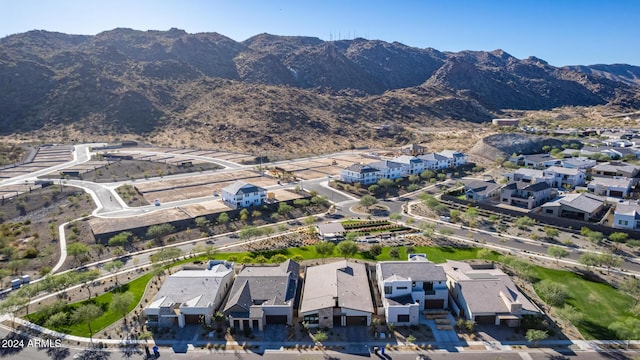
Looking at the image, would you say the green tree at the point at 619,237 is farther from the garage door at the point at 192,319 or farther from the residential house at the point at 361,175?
the garage door at the point at 192,319

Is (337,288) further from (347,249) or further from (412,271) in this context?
(347,249)

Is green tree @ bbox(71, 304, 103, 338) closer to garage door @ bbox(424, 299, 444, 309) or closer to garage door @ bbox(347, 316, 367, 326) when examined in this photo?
garage door @ bbox(347, 316, 367, 326)

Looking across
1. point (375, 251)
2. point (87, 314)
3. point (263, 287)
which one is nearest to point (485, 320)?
point (375, 251)

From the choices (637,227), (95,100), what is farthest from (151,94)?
(637,227)

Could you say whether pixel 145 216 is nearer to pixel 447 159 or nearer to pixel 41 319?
pixel 41 319

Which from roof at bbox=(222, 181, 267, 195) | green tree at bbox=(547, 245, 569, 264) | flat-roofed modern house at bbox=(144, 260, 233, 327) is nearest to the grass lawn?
flat-roofed modern house at bbox=(144, 260, 233, 327)

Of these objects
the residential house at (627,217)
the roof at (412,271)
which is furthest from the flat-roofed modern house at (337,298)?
the residential house at (627,217)
